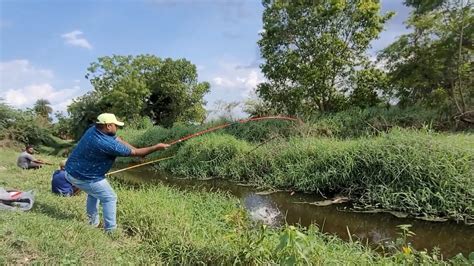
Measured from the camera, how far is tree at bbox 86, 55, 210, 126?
35031 millimetres

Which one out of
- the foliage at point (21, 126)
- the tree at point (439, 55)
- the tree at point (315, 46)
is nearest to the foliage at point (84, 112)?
the foliage at point (21, 126)

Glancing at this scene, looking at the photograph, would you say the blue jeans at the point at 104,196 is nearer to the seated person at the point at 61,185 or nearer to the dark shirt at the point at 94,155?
the dark shirt at the point at 94,155

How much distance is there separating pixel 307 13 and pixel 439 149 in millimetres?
11950

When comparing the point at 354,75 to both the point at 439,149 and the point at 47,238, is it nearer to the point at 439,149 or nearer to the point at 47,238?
the point at 439,149

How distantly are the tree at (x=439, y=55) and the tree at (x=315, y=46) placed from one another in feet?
9.95

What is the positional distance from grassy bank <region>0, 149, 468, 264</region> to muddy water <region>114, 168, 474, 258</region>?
1486 millimetres

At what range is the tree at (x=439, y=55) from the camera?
15703 millimetres

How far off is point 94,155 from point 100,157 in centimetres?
9

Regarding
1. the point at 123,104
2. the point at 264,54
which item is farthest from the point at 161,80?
the point at 264,54

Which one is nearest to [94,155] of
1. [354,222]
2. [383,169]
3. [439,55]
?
[354,222]

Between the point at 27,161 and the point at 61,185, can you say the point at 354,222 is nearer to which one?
the point at 61,185

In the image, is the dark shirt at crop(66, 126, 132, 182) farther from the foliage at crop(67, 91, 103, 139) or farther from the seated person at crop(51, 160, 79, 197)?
the foliage at crop(67, 91, 103, 139)

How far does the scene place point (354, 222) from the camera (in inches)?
360

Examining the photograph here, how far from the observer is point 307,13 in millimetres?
20250
